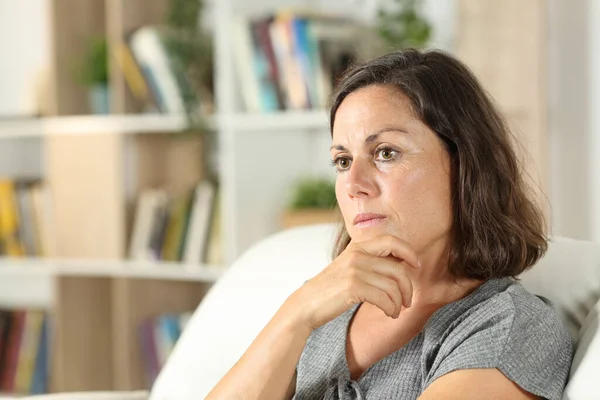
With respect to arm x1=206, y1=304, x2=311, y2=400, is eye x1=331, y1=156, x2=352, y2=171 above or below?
above

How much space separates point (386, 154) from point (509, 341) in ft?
1.08

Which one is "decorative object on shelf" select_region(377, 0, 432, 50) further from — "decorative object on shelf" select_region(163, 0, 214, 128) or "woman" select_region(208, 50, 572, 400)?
"woman" select_region(208, 50, 572, 400)

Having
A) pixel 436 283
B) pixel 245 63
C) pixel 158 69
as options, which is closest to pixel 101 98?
pixel 158 69

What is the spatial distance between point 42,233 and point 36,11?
0.94 meters

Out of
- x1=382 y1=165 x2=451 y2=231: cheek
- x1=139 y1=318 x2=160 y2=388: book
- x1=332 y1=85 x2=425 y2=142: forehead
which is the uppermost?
x1=332 y1=85 x2=425 y2=142: forehead

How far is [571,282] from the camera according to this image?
4.76ft

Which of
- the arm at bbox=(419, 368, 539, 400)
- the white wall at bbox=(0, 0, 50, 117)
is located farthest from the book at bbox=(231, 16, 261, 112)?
the arm at bbox=(419, 368, 539, 400)

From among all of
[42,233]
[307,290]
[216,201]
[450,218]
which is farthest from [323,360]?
[42,233]

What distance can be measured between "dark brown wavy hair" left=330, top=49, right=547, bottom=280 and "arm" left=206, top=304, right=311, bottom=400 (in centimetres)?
26

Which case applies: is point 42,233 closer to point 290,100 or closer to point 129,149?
point 129,149

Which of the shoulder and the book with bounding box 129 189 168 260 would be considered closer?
the shoulder

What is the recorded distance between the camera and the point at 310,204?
2820 millimetres

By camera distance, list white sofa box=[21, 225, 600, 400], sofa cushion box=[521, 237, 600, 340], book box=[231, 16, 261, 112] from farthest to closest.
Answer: book box=[231, 16, 261, 112] → white sofa box=[21, 225, 600, 400] → sofa cushion box=[521, 237, 600, 340]

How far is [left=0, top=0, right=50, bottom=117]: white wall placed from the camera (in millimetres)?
3766
